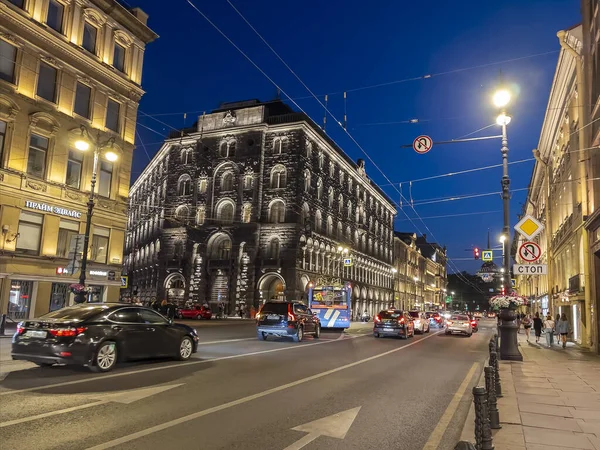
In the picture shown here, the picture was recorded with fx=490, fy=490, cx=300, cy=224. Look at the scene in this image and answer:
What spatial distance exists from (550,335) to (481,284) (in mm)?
130185

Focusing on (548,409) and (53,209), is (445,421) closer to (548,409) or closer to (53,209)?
(548,409)

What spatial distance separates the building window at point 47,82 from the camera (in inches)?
995

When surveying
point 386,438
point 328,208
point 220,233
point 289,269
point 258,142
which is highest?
point 258,142

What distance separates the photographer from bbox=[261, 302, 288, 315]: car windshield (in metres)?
21.0

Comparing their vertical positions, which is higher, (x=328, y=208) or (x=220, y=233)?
(x=328, y=208)

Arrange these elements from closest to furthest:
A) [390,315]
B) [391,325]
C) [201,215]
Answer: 1. [391,325]
2. [390,315]
3. [201,215]

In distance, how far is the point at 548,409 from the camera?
26.5 ft

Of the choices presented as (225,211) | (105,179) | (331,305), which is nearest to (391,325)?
(331,305)

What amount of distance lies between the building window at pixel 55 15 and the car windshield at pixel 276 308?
18615mm

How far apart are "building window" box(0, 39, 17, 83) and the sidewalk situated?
24.8m

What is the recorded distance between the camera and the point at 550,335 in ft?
78.5

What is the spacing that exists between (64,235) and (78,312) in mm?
17278

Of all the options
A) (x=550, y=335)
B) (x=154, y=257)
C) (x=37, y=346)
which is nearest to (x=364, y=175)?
(x=154, y=257)

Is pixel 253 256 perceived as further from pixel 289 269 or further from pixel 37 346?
pixel 37 346
